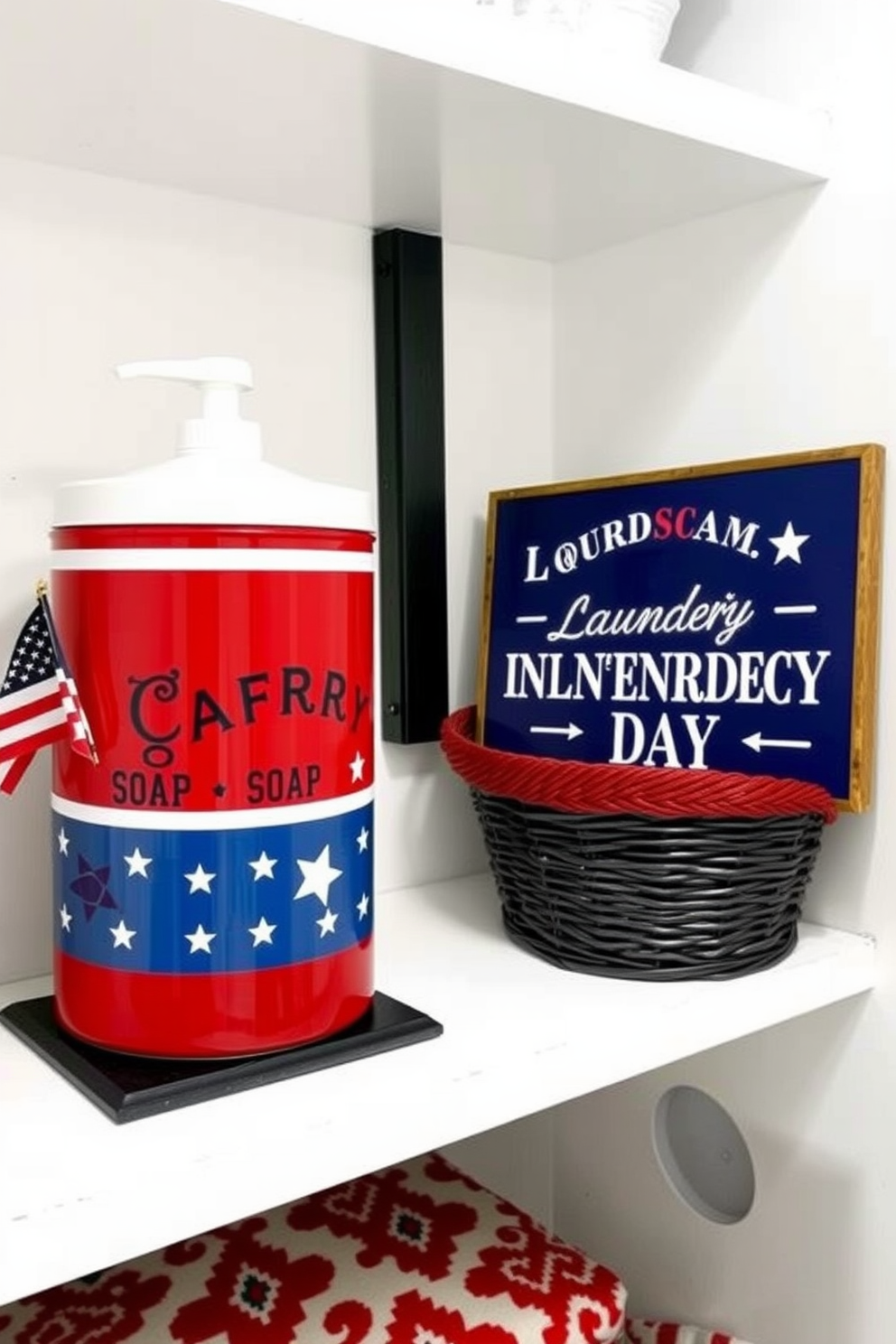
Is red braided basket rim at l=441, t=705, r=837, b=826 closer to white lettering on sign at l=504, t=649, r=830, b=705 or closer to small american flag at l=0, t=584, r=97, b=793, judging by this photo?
white lettering on sign at l=504, t=649, r=830, b=705

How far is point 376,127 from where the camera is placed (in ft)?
2.17

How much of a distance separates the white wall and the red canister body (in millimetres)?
160

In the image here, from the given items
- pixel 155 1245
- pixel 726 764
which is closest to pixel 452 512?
pixel 726 764

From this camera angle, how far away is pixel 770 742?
71 centimetres

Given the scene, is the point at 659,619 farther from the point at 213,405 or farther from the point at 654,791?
the point at 213,405

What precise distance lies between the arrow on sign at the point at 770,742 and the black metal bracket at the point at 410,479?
24cm

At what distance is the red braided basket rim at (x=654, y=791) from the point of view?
0.62 metres

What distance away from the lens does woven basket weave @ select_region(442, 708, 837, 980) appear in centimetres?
63

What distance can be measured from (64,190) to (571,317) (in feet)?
1.21

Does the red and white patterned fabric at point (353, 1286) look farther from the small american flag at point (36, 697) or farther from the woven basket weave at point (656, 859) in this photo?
the small american flag at point (36, 697)

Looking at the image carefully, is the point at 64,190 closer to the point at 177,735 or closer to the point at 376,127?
the point at 376,127

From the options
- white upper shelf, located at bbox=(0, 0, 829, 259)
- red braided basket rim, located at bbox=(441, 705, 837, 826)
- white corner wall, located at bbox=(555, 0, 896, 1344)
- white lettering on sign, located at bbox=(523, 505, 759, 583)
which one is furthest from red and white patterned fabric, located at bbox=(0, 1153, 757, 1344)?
white upper shelf, located at bbox=(0, 0, 829, 259)

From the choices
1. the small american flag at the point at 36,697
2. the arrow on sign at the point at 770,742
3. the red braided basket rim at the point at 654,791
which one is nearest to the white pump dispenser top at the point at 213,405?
the small american flag at the point at 36,697

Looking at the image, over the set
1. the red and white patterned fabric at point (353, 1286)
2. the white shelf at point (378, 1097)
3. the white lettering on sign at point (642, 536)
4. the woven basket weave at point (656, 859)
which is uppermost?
the white lettering on sign at point (642, 536)
